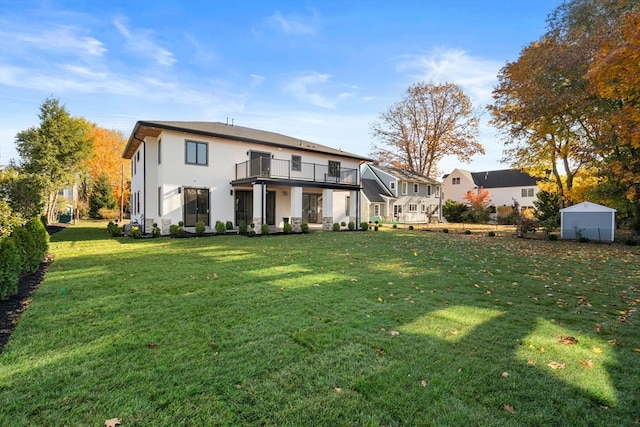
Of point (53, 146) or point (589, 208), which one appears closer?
point (589, 208)

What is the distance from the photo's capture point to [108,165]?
33531 millimetres

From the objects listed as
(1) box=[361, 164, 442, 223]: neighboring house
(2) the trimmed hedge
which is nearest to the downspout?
(2) the trimmed hedge

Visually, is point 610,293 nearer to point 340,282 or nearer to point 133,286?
point 340,282

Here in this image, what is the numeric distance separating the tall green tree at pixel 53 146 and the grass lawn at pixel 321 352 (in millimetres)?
21505

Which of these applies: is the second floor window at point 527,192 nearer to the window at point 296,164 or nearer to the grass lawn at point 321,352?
the window at point 296,164

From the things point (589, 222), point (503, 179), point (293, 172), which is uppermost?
point (503, 179)

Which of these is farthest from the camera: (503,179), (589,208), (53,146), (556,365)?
(503,179)

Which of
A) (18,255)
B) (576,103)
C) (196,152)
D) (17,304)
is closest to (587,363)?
(17,304)

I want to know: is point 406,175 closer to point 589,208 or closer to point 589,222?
point 589,208

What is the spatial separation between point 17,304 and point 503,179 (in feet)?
162

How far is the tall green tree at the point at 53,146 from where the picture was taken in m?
22.0

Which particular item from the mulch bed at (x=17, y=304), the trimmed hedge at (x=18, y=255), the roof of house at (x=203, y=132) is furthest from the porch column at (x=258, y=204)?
the mulch bed at (x=17, y=304)

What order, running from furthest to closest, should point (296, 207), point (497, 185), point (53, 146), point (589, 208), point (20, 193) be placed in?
point (497, 185), point (53, 146), point (296, 207), point (589, 208), point (20, 193)

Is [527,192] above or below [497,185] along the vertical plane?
below
